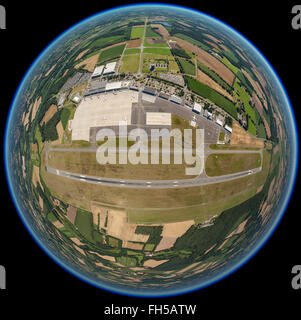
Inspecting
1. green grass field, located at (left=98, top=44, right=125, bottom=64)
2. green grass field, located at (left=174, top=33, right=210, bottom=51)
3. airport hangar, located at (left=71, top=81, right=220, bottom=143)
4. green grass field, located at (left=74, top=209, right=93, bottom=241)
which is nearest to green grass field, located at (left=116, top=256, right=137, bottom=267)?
green grass field, located at (left=74, top=209, right=93, bottom=241)

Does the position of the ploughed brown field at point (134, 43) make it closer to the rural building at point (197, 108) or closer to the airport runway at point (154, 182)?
the rural building at point (197, 108)

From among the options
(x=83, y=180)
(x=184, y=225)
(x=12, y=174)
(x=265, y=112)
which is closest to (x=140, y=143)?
(x=83, y=180)

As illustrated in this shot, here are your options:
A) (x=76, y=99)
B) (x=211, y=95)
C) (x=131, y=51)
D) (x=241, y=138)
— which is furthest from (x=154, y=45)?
(x=241, y=138)

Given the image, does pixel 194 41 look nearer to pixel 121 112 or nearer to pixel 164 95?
pixel 164 95

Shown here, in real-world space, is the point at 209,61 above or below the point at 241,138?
above

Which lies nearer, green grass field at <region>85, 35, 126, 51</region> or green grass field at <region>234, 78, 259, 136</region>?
green grass field at <region>234, 78, 259, 136</region>

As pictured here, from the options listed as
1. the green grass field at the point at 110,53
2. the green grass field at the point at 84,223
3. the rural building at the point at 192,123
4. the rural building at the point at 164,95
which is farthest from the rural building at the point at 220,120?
the green grass field at the point at 84,223

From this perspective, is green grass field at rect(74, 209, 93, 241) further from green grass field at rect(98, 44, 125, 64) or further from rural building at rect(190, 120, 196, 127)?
green grass field at rect(98, 44, 125, 64)
